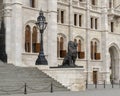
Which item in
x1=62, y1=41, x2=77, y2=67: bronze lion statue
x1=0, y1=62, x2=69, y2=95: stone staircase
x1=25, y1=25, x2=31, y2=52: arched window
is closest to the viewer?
x1=0, y1=62, x2=69, y2=95: stone staircase

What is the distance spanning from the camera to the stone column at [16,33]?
127ft

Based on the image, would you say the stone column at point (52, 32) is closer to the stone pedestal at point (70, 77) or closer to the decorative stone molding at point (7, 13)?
the decorative stone molding at point (7, 13)

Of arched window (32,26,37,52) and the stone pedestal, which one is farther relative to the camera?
arched window (32,26,37,52)

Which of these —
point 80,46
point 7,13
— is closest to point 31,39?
point 7,13

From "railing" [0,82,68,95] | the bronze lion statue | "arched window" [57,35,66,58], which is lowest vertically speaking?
"railing" [0,82,68,95]

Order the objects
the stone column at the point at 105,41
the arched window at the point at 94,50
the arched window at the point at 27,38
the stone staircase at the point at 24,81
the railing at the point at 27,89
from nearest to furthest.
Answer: the railing at the point at 27,89 → the stone staircase at the point at 24,81 → the arched window at the point at 27,38 → the arched window at the point at 94,50 → the stone column at the point at 105,41

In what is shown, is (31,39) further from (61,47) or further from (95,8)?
(95,8)

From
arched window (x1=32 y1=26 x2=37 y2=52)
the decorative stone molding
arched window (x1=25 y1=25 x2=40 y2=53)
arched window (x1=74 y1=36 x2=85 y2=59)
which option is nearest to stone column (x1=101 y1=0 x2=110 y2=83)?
arched window (x1=74 y1=36 x2=85 y2=59)

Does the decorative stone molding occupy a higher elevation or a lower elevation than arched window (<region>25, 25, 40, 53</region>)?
higher

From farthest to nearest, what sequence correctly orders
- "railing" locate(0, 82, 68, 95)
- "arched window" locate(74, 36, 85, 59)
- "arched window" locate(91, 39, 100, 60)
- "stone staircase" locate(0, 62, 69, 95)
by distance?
"arched window" locate(91, 39, 100, 60)
"arched window" locate(74, 36, 85, 59)
"stone staircase" locate(0, 62, 69, 95)
"railing" locate(0, 82, 68, 95)

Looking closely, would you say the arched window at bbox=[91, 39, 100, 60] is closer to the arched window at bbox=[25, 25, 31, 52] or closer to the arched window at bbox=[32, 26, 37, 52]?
the arched window at bbox=[32, 26, 37, 52]

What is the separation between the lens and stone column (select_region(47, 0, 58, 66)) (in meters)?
42.8

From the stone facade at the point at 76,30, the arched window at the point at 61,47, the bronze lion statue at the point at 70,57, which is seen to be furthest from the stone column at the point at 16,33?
the arched window at the point at 61,47

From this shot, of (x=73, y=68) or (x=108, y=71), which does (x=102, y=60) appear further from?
(x=73, y=68)
